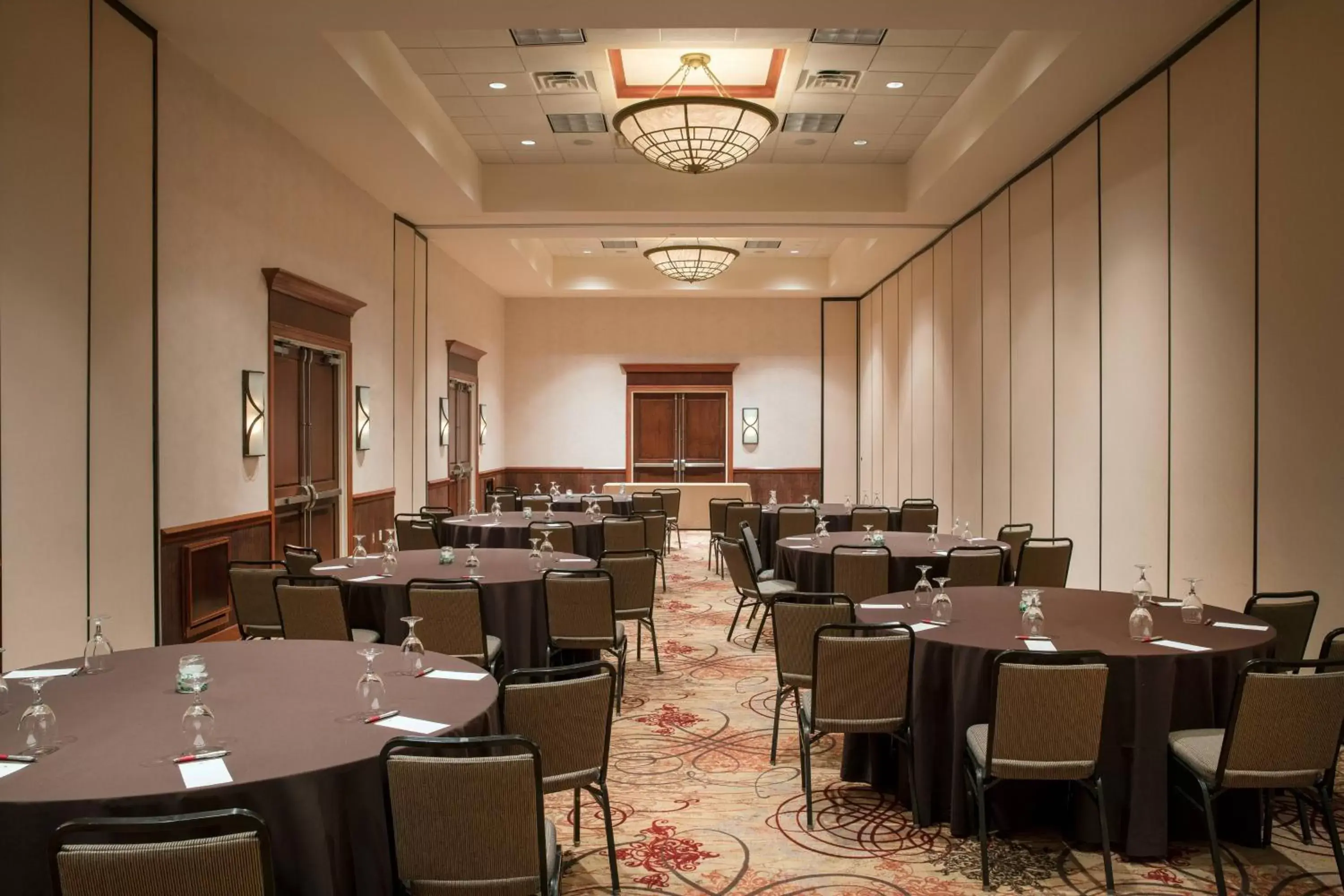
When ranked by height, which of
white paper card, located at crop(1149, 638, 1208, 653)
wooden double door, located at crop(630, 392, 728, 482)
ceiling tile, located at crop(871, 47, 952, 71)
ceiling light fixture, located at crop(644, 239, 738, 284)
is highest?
ceiling tile, located at crop(871, 47, 952, 71)

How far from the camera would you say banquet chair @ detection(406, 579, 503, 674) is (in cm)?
529

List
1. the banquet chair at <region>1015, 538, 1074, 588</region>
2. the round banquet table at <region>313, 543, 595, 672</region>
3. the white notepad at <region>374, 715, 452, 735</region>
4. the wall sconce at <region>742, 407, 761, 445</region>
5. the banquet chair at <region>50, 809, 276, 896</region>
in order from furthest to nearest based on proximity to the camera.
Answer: the wall sconce at <region>742, 407, 761, 445</region>
the banquet chair at <region>1015, 538, 1074, 588</region>
the round banquet table at <region>313, 543, 595, 672</region>
the white notepad at <region>374, 715, 452, 735</region>
the banquet chair at <region>50, 809, 276, 896</region>

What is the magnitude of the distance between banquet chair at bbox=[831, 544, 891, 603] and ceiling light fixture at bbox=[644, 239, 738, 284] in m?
8.70

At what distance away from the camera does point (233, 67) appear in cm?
745

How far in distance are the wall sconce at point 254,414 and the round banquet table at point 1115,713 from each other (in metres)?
5.99

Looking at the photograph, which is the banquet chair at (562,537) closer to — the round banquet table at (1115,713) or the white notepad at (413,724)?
the round banquet table at (1115,713)

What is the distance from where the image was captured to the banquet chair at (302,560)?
252 inches

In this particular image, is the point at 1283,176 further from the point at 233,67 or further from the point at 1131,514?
the point at 233,67

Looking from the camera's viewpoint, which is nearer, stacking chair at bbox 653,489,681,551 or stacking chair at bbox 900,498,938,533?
stacking chair at bbox 900,498,938,533

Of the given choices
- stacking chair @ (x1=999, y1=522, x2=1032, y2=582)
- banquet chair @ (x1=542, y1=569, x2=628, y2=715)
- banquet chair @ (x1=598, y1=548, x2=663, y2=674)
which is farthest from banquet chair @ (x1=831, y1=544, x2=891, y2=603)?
stacking chair @ (x1=999, y1=522, x2=1032, y2=582)

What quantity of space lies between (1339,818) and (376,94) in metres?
8.14

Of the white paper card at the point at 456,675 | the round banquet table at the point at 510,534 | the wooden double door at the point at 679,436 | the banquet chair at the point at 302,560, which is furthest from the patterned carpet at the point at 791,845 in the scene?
the wooden double door at the point at 679,436

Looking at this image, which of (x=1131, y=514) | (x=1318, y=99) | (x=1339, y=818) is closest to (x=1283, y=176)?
(x=1318, y=99)

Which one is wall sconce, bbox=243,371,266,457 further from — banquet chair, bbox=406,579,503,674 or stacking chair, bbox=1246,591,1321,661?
stacking chair, bbox=1246,591,1321,661
